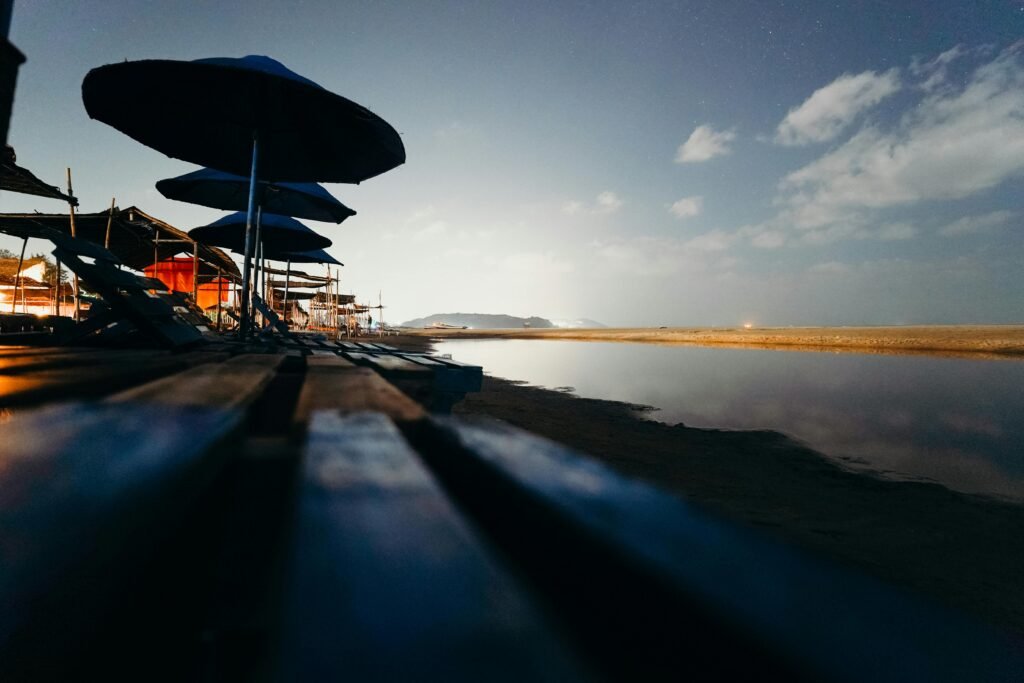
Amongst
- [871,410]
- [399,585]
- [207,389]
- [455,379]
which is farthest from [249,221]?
[871,410]

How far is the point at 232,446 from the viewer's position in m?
0.81

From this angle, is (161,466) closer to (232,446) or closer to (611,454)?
(232,446)

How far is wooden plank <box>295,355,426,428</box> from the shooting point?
3.77 feet

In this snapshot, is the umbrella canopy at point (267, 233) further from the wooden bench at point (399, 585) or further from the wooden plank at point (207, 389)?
the wooden bench at point (399, 585)

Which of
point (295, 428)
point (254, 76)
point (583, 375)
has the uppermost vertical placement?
point (254, 76)

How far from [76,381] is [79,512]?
4.45 feet

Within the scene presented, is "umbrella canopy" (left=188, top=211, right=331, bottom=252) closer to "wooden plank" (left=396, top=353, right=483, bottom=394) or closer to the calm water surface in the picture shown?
"wooden plank" (left=396, top=353, right=483, bottom=394)

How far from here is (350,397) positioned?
1295mm

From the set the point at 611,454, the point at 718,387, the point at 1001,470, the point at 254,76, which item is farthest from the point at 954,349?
the point at 254,76

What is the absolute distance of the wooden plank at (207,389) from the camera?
1.07 meters

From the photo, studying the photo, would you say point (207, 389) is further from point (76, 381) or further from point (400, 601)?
point (400, 601)

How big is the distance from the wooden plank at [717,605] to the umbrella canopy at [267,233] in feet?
25.3

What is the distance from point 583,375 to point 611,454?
1199 cm

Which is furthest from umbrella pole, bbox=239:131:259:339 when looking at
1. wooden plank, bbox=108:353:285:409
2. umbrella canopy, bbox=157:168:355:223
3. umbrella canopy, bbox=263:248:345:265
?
umbrella canopy, bbox=263:248:345:265
